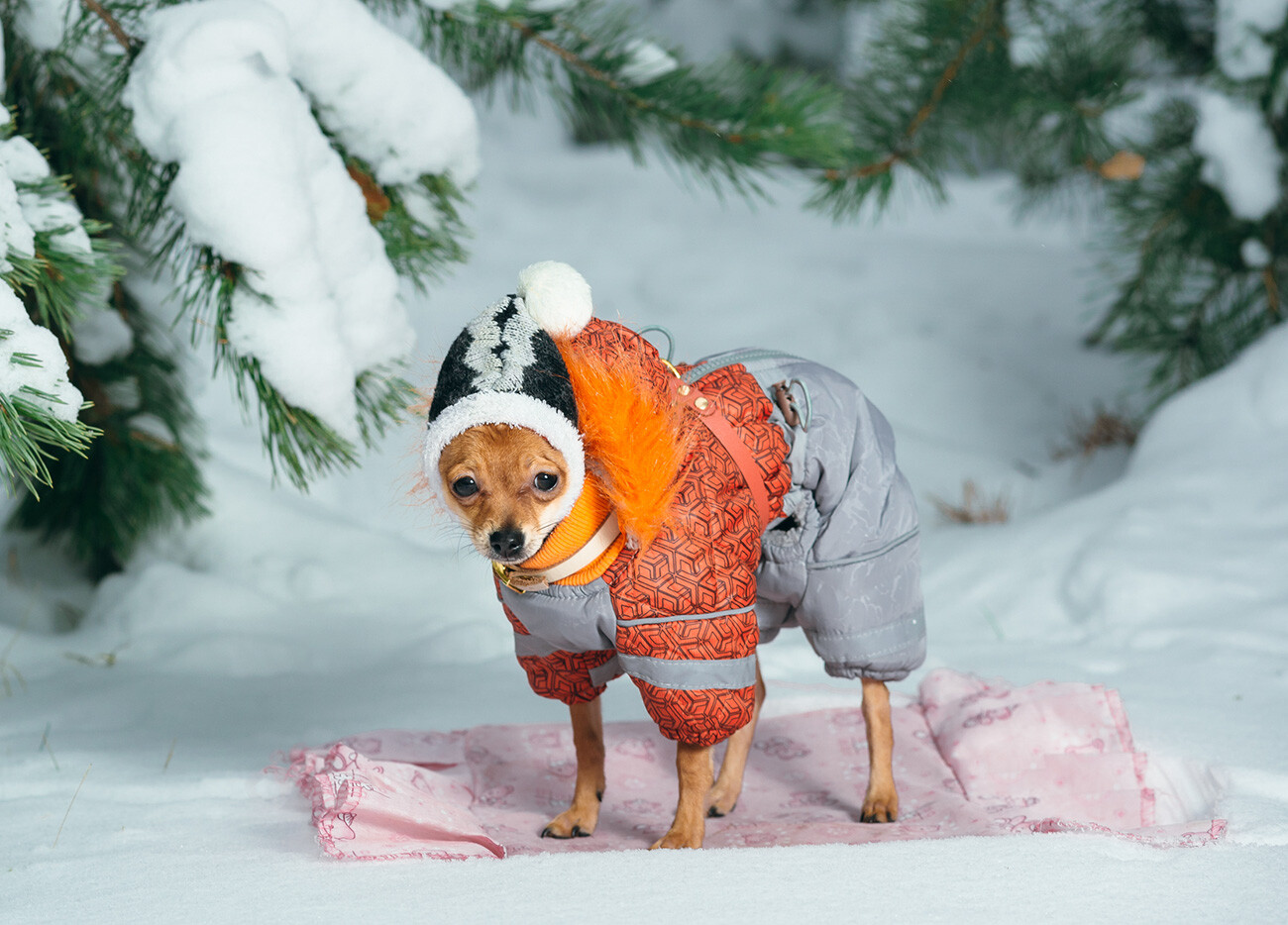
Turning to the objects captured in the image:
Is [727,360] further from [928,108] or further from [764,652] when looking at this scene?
[928,108]

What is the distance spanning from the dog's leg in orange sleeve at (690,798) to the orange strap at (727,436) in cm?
24

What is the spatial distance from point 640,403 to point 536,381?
0.32 feet

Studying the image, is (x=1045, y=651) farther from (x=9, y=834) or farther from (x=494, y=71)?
(x=9, y=834)

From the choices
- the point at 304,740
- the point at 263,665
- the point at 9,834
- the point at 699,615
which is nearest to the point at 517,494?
the point at 699,615

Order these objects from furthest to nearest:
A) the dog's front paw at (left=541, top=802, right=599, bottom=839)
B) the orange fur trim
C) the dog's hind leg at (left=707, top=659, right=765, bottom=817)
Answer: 1. the dog's hind leg at (left=707, top=659, right=765, bottom=817)
2. the dog's front paw at (left=541, top=802, right=599, bottom=839)
3. the orange fur trim

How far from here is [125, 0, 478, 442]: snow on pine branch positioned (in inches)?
42.4

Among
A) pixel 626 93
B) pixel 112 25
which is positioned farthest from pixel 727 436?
pixel 112 25

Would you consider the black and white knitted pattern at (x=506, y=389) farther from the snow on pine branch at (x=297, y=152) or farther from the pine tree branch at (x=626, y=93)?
the pine tree branch at (x=626, y=93)

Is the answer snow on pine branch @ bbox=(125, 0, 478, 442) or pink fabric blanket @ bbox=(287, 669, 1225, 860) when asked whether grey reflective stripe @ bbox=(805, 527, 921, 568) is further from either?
snow on pine branch @ bbox=(125, 0, 478, 442)

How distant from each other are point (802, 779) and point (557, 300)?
28.0 inches

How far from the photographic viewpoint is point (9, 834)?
3.47 feet

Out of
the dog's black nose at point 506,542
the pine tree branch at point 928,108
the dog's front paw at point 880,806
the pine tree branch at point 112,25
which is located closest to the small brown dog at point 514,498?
the dog's black nose at point 506,542

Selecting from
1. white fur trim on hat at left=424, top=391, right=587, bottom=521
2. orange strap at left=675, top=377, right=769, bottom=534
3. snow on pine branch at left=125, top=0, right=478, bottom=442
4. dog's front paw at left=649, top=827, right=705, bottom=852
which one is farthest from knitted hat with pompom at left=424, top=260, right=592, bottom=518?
dog's front paw at left=649, top=827, right=705, bottom=852

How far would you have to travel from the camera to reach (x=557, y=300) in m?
0.99
